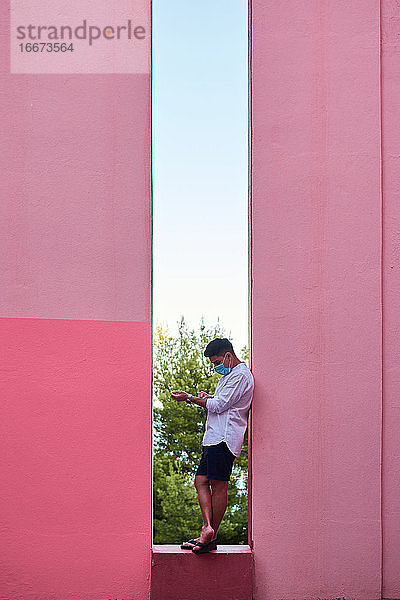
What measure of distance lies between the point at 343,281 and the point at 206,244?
11.1 meters

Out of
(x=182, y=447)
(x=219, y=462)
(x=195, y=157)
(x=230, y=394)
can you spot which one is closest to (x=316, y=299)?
(x=230, y=394)

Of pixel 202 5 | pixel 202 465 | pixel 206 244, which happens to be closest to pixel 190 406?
pixel 206 244

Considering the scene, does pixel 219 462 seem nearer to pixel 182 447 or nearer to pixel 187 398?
pixel 187 398

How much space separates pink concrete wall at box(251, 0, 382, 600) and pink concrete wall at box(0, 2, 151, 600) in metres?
0.72

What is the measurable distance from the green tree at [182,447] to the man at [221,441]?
11.4 metres

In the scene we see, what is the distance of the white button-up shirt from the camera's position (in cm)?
479

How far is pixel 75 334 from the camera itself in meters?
4.88

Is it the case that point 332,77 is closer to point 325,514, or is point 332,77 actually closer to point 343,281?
point 343,281

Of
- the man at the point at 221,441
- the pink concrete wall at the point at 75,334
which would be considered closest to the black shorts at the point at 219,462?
the man at the point at 221,441

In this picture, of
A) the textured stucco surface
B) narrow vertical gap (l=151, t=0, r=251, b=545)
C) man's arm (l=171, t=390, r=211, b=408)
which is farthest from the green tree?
the textured stucco surface

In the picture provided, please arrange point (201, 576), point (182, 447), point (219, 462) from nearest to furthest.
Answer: point (201, 576) → point (219, 462) → point (182, 447)

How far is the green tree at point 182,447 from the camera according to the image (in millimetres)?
16203

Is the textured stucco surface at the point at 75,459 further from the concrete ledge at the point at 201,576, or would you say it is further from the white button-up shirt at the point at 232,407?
the white button-up shirt at the point at 232,407

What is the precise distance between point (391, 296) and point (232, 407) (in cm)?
119
